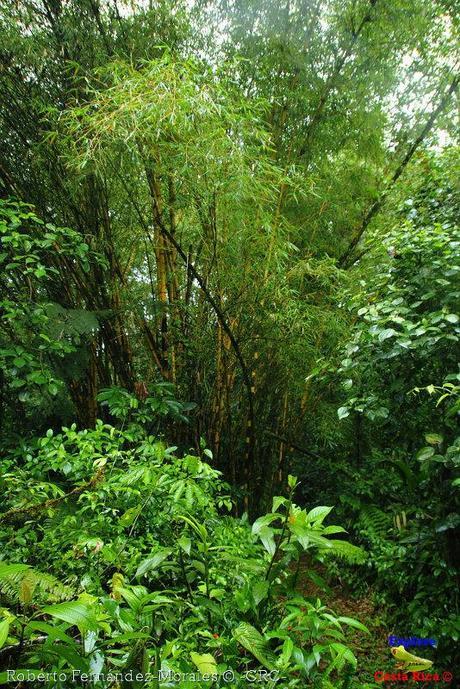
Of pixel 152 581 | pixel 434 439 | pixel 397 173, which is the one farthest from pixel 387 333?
pixel 397 173

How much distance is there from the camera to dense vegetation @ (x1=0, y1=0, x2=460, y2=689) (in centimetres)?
101

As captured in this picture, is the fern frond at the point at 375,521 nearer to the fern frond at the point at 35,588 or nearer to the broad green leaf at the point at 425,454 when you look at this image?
the broad green leaf at the point at 425,454

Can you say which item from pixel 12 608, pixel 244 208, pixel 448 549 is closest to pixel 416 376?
pixel 448 549

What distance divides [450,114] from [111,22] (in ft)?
8.06

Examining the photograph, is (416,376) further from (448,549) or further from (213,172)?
(213,172)

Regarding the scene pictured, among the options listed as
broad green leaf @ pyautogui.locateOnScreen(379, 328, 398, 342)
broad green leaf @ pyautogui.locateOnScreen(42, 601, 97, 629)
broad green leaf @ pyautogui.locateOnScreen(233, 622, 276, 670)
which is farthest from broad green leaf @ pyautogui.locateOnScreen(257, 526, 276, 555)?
broad green leaf @ pyautogui.locateOnScreen(379, 328, 398, 342)

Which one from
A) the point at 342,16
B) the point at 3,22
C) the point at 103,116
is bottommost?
the point at 103,116

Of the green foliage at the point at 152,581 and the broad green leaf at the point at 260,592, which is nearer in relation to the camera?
the green foliage at the point at 152,581

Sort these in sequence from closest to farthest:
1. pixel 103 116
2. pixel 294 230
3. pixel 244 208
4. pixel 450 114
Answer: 1. pixel 103 116
2. pixel 244 208
3. pixel 294 230
4. pixel 450 114

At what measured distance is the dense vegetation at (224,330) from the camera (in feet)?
3.33

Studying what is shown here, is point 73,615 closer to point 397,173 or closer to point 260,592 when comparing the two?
point 260,592

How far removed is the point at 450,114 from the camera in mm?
3004

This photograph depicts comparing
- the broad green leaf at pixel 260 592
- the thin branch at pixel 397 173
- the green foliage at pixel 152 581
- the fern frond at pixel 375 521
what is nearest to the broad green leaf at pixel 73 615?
the green foliage at pixel 152 581

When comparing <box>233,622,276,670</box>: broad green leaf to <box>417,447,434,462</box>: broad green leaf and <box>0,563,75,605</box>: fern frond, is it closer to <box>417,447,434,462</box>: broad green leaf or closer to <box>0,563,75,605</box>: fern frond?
<box>0,563,75,605</box>: fern frond
